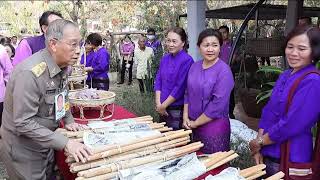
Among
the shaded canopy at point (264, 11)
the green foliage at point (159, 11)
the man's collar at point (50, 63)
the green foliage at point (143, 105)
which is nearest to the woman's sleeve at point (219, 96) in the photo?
the man's collar at point (50, 63)

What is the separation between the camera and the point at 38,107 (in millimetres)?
1652

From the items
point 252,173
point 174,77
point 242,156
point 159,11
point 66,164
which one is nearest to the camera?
point 252,173

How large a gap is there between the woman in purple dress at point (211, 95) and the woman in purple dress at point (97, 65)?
2844 millimetres

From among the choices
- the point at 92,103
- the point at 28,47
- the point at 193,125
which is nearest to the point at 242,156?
the point at 193,125

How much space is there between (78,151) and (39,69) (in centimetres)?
43

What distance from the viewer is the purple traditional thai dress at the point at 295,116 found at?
65.4 inches

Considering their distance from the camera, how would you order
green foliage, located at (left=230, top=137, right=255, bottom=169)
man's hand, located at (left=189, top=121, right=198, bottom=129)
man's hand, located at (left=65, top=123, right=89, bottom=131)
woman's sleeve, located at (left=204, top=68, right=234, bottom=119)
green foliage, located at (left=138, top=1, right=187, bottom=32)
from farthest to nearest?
green foliage, located at (left=138, top=1, right=187, bottom=32) < green foliage, located at (left=230, top=137, right=255, bottom=169) < man's hand, located at (left=189, top=121, right=198, bottom=129) < woman's sleeve, located at (left=204, top=68, right=234, bottom=119) < man's hand, located at (left=65, top=123, right=89, bottom=131)

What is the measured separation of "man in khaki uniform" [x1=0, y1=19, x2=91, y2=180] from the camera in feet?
5.17

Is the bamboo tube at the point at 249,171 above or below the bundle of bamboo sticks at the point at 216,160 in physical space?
below

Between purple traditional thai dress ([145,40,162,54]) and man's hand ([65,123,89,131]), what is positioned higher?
purple traditional thai dress ([145,40,162,54])

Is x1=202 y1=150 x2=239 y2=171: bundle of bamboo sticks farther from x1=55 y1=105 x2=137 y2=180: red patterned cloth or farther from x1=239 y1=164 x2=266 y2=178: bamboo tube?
x1=55 y1=105 x2=137 y2=180: red patterned cloth

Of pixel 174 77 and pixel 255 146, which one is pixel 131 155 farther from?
pixel 174 77

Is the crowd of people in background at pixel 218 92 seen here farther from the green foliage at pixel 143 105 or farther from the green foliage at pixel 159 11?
the green foliage at pixel 159 11

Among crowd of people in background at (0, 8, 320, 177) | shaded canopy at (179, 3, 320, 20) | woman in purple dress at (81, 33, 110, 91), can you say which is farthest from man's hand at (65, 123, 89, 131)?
shaded canopy at (179, 3, 320, 20)
